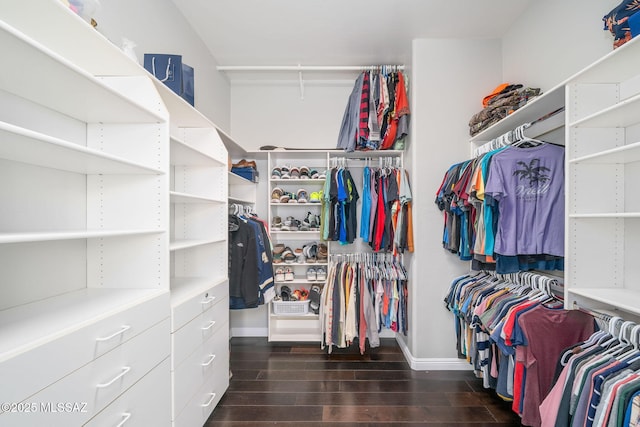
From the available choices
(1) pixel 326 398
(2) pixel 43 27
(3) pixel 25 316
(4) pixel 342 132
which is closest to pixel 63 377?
(3) pixel 25 316

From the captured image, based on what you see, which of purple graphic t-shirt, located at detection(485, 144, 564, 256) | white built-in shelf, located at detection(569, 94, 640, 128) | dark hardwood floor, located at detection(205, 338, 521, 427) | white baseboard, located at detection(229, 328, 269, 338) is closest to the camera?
white built-in shelf, located at detection(569, 94, 640, 128)

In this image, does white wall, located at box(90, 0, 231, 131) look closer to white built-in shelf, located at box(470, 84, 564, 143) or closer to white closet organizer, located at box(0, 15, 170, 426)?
white closet organizer, located at box(0, 15, 170, 426)

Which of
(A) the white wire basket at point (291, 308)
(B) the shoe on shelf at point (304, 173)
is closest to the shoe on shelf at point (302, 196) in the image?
(B) the shoe on shelf at point (304, 173)

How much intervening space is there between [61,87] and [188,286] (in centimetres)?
121

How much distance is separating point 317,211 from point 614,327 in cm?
238

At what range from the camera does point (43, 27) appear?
0.97 metres

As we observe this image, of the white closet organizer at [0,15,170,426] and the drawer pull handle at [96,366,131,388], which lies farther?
the drawer pull handle at [96,366,131,388]

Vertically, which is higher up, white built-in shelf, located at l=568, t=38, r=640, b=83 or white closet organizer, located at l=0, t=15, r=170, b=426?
white built-in shelf, located at l=568, t=38, r=640, b=83

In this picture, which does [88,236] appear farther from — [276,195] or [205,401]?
[276,195]

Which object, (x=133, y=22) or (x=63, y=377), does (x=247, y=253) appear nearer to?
(x=63, y=377)

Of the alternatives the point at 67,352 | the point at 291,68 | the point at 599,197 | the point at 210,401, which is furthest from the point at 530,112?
the point at 210,401

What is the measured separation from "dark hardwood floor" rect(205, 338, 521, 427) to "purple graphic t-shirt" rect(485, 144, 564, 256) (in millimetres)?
1192

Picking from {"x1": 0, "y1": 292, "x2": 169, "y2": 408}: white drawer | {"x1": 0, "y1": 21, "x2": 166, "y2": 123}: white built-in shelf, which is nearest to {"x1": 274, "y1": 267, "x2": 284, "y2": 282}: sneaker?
{"x1": 0, "y1": 292, "x2": 169, "y2": 408}: white drawer

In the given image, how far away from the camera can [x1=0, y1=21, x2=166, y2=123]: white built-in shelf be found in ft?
2.62
